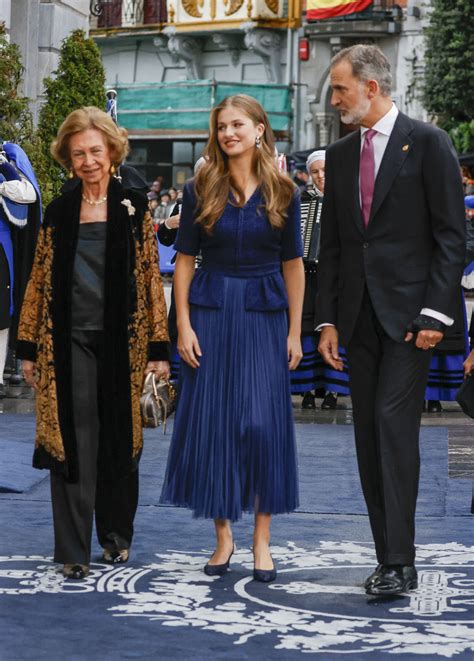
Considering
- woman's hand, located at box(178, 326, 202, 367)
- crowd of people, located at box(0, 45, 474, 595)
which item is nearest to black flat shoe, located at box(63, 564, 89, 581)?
crowd of people, located at box(0, 45, 474, 595)

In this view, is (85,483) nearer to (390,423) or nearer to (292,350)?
(292,350)

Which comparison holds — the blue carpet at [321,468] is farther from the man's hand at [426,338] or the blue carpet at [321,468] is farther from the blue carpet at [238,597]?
the man's hand at [426,338]

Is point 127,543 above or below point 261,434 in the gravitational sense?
below

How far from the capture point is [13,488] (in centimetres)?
879

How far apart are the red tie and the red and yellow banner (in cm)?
3777

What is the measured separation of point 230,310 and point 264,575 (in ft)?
3.29

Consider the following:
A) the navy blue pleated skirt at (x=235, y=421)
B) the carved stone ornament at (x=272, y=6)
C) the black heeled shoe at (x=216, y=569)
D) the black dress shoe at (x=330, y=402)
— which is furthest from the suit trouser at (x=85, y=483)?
the carved stone ornament at (x=272, y=6)

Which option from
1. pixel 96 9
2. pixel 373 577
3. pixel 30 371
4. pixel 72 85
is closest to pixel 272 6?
pixel 96 9

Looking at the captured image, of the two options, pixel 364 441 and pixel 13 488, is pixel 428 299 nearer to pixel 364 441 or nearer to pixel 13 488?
pixel 364 441

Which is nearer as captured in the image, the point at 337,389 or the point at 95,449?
the point at 95,449

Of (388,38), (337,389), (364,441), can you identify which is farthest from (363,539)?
(388,38)

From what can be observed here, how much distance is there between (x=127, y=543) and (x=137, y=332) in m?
0.84

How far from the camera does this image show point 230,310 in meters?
6.71

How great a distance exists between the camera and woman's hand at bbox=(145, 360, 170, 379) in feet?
22.5
